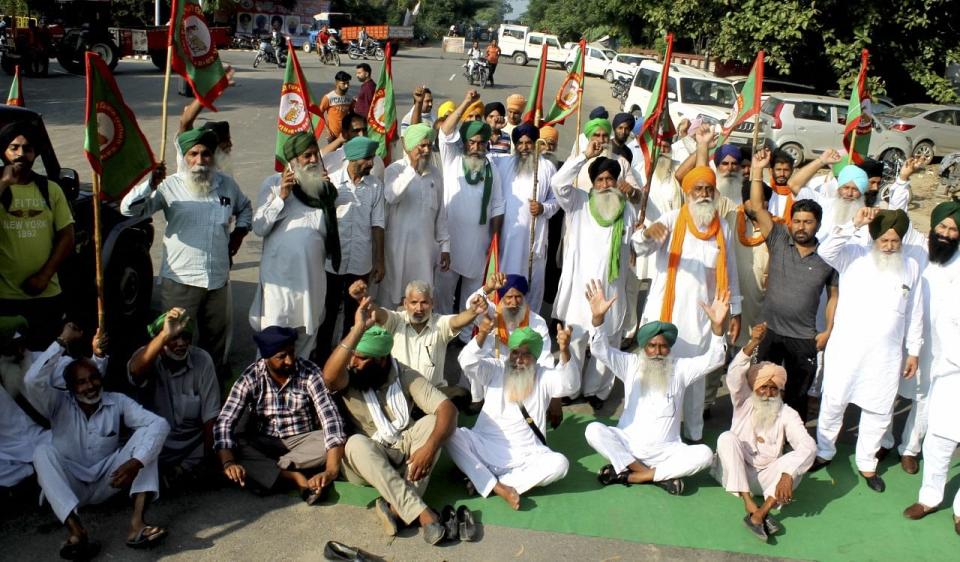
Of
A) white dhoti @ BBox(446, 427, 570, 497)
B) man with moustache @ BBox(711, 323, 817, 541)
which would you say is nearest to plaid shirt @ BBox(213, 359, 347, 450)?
white dhoti @ BBox(446, 427, 570, 497)

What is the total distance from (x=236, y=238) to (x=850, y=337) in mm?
3898

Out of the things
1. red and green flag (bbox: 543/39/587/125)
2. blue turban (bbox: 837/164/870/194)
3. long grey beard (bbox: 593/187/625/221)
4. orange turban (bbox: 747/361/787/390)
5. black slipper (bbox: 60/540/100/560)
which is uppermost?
red and green flag (bbox: 543/39/587/125)

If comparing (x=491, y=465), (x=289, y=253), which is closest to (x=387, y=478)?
(x=491, y=465)

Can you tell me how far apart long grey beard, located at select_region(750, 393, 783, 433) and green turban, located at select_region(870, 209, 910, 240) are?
1.17 metres

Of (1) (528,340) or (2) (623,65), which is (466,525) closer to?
(1) (528,340)

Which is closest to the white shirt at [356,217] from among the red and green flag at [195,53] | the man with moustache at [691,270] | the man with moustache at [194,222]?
the man with moustache at [194,222]

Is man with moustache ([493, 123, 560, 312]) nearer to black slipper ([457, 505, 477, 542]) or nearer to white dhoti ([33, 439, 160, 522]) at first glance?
black slipper ([457, 505, 477, 542])

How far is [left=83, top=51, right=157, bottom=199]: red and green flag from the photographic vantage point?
4668mm

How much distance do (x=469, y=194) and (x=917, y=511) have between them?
359 centimetres

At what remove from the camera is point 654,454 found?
5148 mm

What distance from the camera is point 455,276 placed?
6.96 meters

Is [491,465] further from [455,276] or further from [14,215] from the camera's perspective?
[14,215]

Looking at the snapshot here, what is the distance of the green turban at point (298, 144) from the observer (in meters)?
5.43

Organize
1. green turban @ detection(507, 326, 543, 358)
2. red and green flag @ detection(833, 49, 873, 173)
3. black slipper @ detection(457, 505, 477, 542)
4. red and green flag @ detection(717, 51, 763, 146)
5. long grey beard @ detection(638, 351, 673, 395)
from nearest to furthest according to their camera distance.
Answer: black slipper @ detection(457, 505, 477, 542) < green turban @ detection(507, 326, 543, 358) < long grey beard @ detection(638, 351, 673, 395) < red and green flag @ detection(717, 51, 763, 146) < red and green flag @ detection(833, 49, 873, 173)
